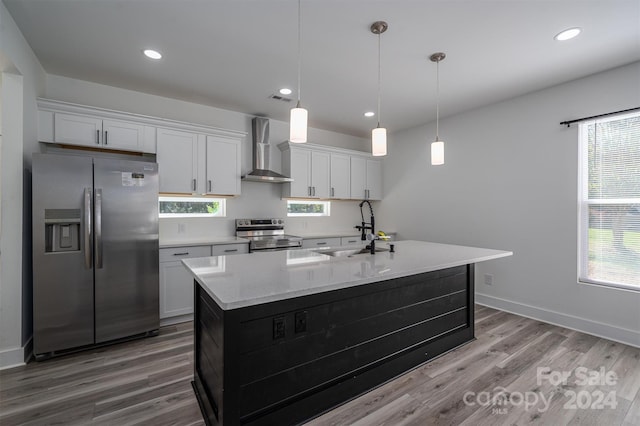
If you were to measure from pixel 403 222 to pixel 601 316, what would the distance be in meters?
2.75

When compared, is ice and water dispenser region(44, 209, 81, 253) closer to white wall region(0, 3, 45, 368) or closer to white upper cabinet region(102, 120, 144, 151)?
white wall region(0, 3, 45, 368)

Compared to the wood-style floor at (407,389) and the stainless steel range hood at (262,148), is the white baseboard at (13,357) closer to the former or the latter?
the wood-style floor at (407,389)

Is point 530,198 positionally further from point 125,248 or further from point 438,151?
point 125,248

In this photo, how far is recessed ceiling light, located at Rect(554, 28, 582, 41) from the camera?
7.47 feet

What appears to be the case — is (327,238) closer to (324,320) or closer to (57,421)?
(324,320)

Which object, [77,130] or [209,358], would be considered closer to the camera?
[209,358]

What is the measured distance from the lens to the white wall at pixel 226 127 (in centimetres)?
325

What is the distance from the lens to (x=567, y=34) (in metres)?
2.33

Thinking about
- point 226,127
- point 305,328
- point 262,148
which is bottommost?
point 305,328

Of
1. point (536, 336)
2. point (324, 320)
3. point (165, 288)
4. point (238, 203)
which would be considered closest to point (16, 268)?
point (165, 288)

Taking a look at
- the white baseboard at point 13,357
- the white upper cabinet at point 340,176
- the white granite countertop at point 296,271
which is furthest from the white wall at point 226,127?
the white granite countertop at point 296,271

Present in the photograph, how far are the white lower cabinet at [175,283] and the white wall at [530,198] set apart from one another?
365 centimetres

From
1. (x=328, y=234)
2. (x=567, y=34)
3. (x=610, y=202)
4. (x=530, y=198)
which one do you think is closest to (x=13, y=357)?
(x=328, y=234)

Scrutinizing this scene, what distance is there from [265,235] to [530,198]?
3537 millimetres
